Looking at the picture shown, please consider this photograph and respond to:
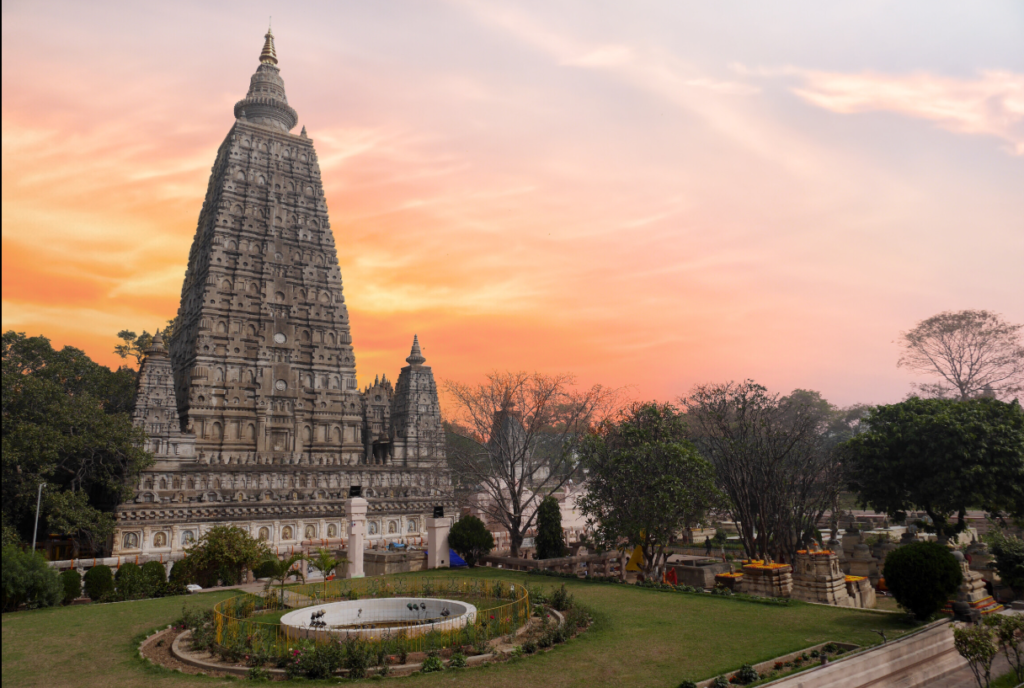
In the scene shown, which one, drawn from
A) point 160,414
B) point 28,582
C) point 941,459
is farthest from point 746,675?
point 160,414

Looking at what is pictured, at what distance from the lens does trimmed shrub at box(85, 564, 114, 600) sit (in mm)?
26031

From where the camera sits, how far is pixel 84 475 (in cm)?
4553

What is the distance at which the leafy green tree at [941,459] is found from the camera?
3356 cm

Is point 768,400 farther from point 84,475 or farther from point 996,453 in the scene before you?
point 84,475

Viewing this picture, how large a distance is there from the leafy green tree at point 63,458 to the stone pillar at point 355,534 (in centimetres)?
2063

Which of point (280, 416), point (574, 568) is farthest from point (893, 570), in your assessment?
point (280, 416)

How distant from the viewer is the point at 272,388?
64.7m

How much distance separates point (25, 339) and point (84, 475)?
65.9ft

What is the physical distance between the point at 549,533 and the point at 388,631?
20.0m

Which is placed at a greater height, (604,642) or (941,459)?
(941,459)

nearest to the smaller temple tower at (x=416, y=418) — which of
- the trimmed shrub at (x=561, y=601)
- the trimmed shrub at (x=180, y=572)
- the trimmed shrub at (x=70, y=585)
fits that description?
the trimmed shrub at (x=180, y=572)

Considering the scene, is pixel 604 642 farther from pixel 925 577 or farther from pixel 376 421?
pixel 376 421

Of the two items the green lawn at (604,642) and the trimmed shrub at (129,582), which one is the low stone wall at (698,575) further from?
the trimmed shrub at (129,582)

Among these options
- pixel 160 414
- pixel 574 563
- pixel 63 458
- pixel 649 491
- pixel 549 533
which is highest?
pixel 160 414
